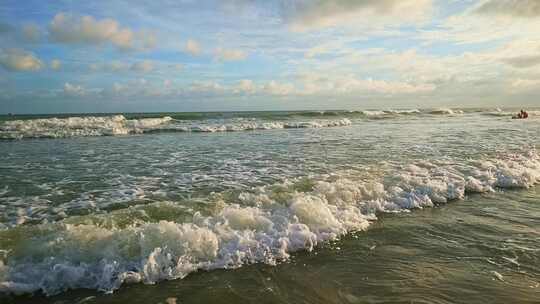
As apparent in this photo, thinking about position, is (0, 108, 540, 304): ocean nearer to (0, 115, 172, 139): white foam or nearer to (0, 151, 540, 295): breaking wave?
(0, 151, 540, 295): breaking wave

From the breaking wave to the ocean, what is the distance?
0.8 inches

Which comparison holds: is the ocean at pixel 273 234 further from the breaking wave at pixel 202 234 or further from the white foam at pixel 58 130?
the white foam at pixel 58 130

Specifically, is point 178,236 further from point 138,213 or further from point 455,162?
point 455,162

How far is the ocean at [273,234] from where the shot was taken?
419 cm

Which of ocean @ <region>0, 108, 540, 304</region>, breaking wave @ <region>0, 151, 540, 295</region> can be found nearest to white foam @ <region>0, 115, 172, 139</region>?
ocean @ <region>0, 108, 540, 304</region>

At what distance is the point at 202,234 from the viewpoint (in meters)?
5.23

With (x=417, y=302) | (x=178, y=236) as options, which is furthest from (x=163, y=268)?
(x=417, y=302)

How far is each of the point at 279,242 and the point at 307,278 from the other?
99cm

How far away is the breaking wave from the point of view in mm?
4426

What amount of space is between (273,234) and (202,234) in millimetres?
1061

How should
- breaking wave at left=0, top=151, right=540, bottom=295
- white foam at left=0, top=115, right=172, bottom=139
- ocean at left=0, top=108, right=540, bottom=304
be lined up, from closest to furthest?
ocean at left=0, top=108, right=540, bottom=304 < breaking wave at left=0, top=151, right=540, bottom=295 < white foam at left=0, top=115, right=172, bottom=139

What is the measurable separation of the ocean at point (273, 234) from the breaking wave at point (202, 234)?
0.06ft

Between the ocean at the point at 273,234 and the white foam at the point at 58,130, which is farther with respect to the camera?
the white foam at the point at 58,130

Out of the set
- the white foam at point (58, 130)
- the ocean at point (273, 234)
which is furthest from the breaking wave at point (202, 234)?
the white foam at point (58, 130)
